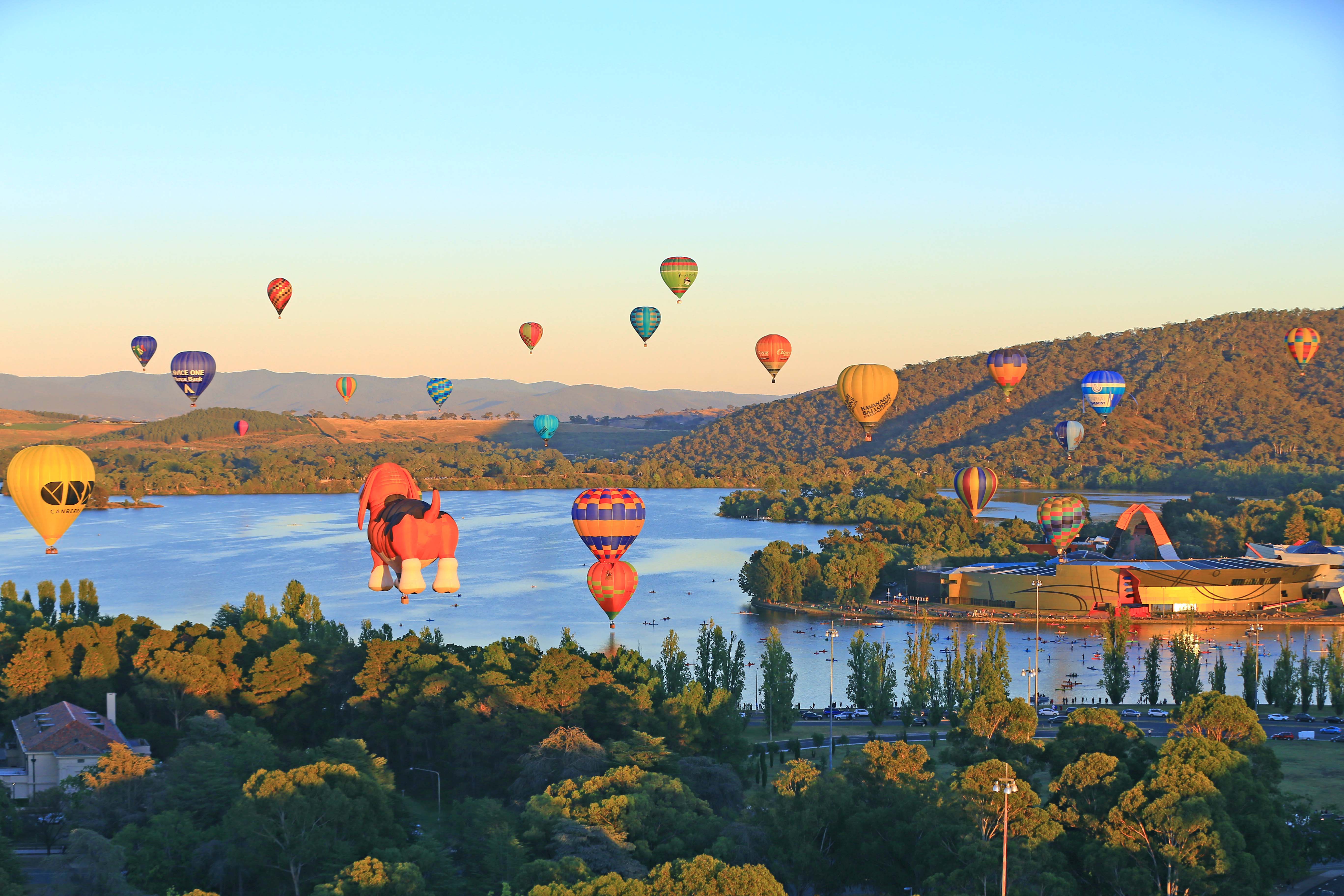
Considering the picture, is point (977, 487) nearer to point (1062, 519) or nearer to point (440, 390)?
point (1062, 519)

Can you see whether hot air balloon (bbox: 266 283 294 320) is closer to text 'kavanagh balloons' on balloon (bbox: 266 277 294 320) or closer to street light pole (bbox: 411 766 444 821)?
text 'kavanagh balloons' on balloon (bbox: 266 277 294 320)

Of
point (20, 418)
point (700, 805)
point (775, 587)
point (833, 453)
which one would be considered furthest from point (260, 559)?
point (20, 418)

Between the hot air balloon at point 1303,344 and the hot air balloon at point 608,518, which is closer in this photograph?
the hot air balloon at point 608,518

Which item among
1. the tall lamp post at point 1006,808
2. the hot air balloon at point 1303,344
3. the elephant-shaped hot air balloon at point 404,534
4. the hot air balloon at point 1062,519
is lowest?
the tall lamp post at point 1006,808

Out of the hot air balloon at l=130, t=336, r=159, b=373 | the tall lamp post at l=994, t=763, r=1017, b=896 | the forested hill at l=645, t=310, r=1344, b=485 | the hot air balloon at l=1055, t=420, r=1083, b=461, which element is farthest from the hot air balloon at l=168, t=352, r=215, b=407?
the forested hill at l=645, t=310, r=1344, b=485

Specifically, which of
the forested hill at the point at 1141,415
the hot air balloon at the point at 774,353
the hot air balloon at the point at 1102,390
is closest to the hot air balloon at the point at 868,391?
the hot air balloon at the point at 774,353

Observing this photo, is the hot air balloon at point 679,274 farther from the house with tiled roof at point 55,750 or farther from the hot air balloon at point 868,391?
the house with tiled roof at point 55,750
